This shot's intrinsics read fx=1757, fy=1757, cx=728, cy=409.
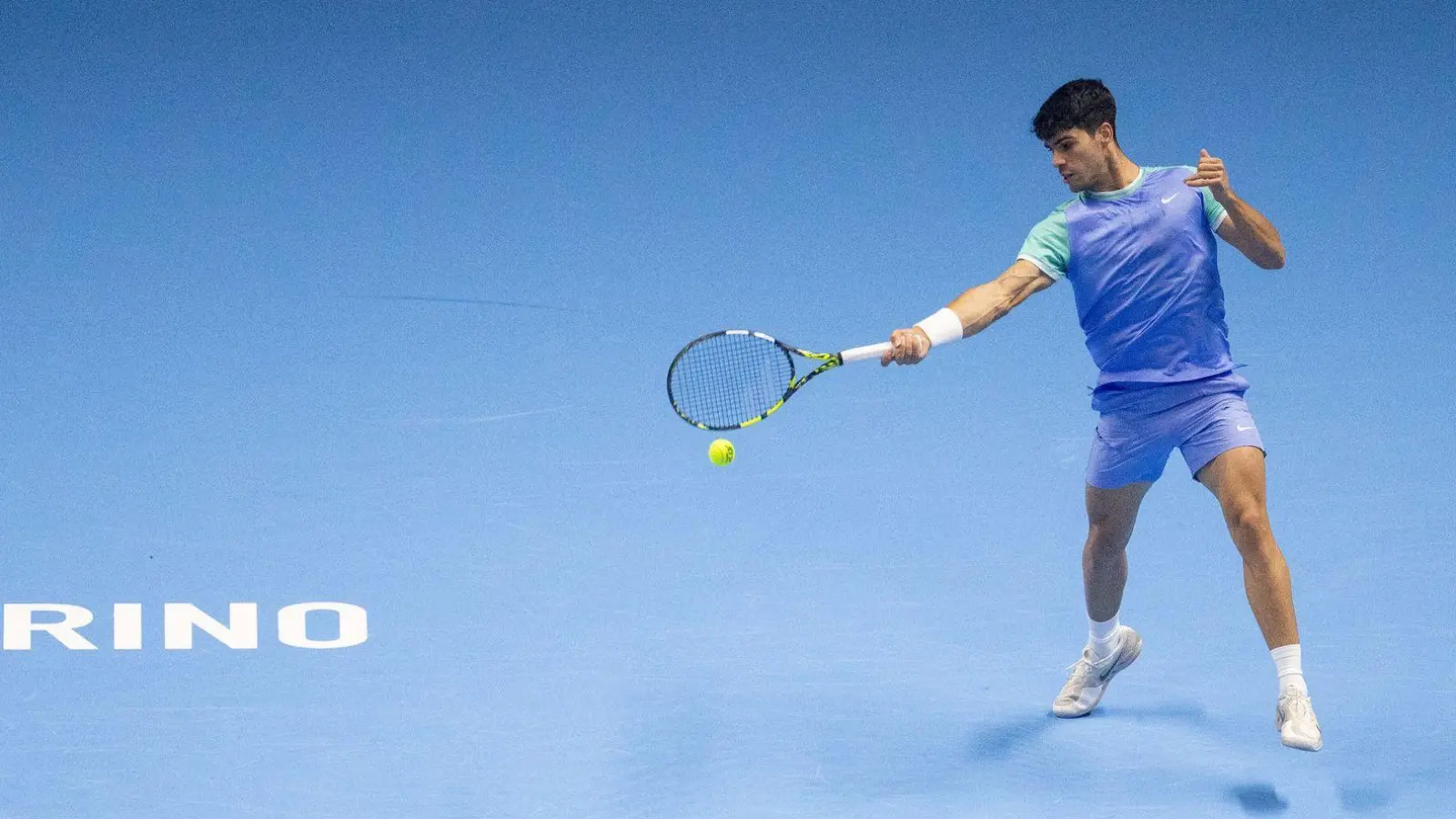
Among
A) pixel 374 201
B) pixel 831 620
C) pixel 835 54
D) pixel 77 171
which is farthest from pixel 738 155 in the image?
pixel 831 620

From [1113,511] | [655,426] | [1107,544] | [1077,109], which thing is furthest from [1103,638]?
[655,426]

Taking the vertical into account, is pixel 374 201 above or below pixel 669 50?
below

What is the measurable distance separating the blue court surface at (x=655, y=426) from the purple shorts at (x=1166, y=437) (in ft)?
2.29

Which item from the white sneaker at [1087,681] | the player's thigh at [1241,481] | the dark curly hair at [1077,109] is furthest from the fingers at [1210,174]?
the white sneaker at [1087,681]

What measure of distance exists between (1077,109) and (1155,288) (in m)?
0.50

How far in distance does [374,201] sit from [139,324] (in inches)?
54.4

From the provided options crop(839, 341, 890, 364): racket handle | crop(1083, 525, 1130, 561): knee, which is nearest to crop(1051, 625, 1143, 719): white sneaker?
crop(1083, 525, 1130, 561): knee

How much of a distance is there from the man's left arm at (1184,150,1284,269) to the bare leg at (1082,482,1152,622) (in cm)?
68

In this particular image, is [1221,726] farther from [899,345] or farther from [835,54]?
[835,54]

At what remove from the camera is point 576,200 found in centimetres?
851

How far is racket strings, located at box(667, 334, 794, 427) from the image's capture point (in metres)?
4.88

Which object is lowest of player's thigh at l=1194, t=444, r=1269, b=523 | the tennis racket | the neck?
player's thigh at l=1194, t=444, r=1269, b=523

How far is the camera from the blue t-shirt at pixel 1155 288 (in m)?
4.53

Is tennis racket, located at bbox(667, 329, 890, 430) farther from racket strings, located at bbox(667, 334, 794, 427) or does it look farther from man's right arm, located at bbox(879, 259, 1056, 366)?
man's right arm, located at bbox(879, 259, 1056, 366)
